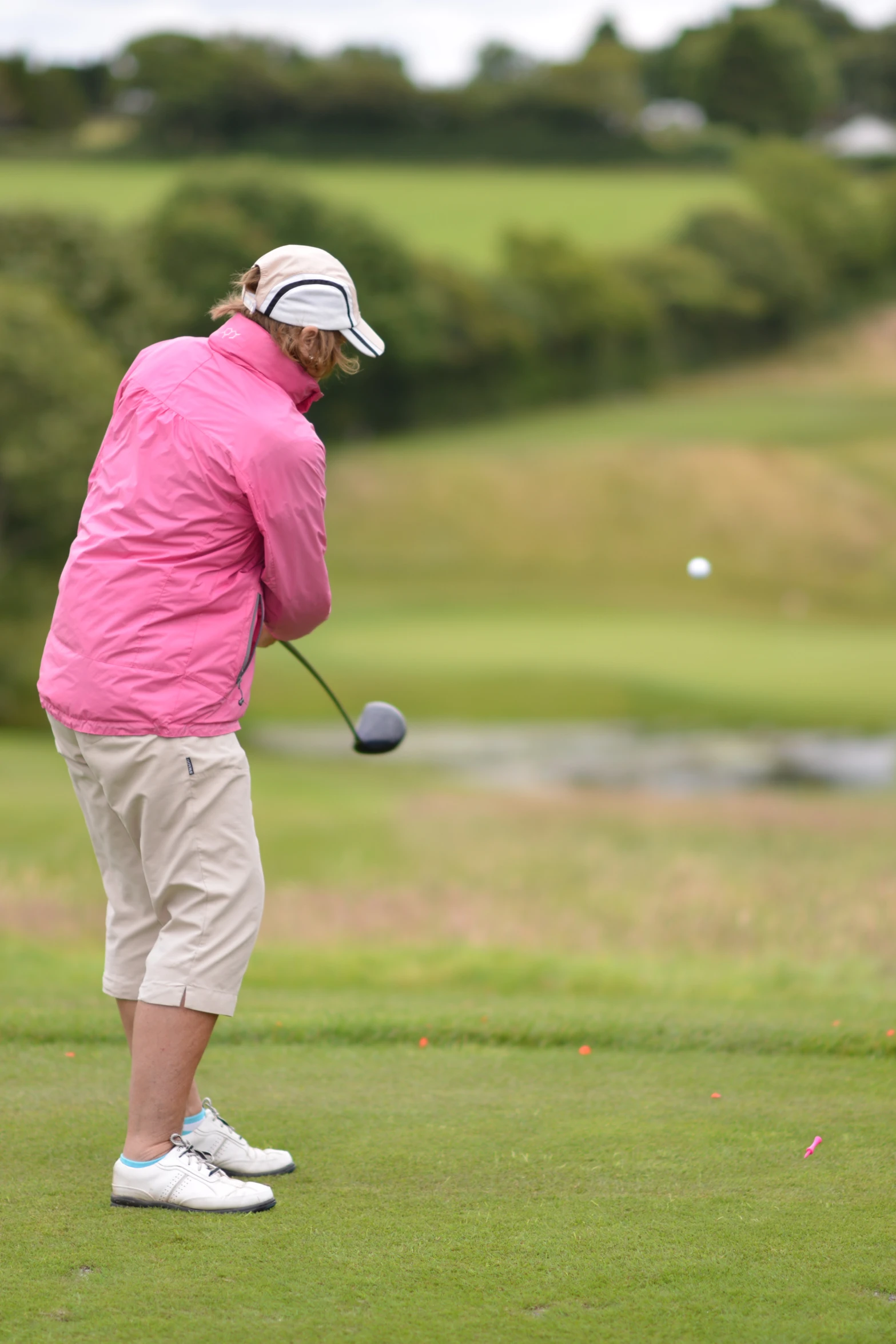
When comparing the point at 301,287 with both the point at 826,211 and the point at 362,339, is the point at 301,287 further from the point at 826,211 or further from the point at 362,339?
the point at 826,211

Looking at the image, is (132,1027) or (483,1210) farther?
(132,1027)

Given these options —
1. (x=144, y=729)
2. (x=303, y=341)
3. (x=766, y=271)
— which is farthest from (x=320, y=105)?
(x=144, y=729)

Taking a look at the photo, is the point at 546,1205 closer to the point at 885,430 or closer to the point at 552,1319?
the point at 552,1319

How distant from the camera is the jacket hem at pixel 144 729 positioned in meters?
3.41

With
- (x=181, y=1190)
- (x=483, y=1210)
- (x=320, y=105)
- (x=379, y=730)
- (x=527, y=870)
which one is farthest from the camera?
(x=320, y=105)

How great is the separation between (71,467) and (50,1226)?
22.5 m

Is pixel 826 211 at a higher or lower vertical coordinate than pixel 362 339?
higher

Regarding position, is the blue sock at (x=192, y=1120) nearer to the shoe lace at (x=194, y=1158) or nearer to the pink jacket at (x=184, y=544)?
the shoe lace at (x=194, y=1158)

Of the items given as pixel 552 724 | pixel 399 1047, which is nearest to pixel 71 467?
pixel 552 724

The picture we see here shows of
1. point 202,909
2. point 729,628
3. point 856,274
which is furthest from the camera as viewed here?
point 856,274

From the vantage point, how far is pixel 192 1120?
12.3 feet

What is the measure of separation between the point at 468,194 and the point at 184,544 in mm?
75555

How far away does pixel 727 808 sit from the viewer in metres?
18.1

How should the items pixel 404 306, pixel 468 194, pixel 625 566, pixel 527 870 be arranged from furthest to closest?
pixel 468 194 → pixel 404 306 → pixel 625 566 → pixel 527 870
